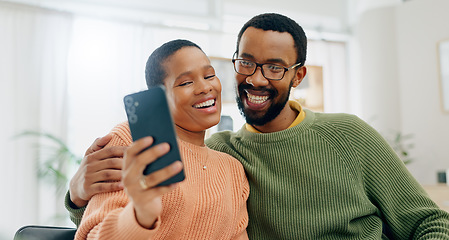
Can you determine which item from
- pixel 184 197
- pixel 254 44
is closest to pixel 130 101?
pixel 184 197

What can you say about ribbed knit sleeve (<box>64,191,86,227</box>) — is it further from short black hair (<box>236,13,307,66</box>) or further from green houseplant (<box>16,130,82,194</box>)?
green houseplant (<box>16,130,82,194</box>)

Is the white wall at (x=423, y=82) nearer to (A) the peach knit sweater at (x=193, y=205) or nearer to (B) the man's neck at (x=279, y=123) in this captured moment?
(B) the man's neck at (x=279, y=123)

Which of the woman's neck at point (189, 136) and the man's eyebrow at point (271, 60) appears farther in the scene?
the man's eyebrow at point (271, 60)

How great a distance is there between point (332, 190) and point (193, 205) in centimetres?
58

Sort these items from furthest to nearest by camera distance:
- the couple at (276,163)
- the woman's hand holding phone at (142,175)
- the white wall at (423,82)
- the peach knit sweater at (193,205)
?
the white wall at (423,82) → the couple at (276,163) → the peach knit sweater at (193,205) → the woman's hand holding phone at (142,175)

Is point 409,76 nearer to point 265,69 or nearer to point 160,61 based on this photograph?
point 265,69

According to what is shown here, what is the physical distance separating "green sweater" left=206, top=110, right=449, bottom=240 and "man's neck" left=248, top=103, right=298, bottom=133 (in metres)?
0.08

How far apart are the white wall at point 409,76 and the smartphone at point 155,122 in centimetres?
497

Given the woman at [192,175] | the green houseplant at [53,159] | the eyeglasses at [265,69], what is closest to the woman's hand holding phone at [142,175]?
the woman at [192,175]

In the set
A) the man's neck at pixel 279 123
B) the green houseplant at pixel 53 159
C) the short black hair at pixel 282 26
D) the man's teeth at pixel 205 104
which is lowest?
the green houseplant at pixel 53 159

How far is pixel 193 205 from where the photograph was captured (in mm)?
1201

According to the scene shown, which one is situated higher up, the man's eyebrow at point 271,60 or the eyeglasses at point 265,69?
the man's eyebrow at point 271,60

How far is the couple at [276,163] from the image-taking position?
1286 mm

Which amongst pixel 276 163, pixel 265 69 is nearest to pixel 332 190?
pixel 276 163
